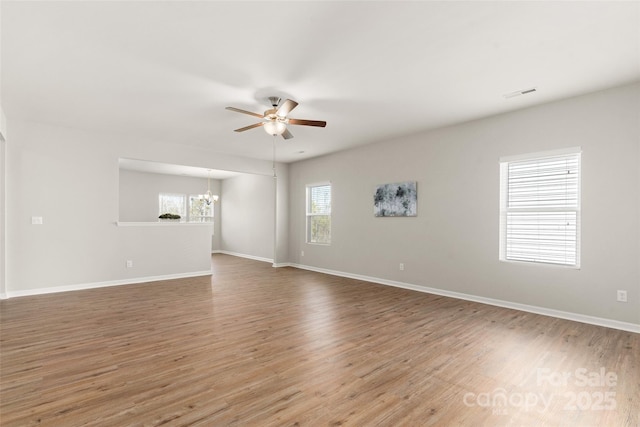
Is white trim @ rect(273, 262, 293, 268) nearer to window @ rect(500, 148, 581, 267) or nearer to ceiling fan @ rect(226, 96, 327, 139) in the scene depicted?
ceiling fan @ rect(226, 96, 327, 139)

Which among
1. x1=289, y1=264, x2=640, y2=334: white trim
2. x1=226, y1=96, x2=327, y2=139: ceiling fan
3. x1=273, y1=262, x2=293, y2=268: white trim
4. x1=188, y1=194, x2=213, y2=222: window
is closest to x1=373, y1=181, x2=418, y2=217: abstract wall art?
x1=289, y1=264, x2=640, y2=334: white trim

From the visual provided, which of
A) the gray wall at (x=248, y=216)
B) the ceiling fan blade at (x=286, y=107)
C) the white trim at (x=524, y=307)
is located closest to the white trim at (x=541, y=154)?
the white trim at (x=524, y=307)

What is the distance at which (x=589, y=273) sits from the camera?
141 inches

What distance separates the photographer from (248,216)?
9750mm

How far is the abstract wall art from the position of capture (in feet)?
Result: 17.7

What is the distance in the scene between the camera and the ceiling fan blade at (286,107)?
3.32 m

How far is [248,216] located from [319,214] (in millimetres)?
3276

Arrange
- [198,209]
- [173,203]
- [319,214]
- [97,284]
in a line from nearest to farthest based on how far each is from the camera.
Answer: [97,284], [319,214], [173,203], [198,209]

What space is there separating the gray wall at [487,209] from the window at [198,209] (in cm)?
537

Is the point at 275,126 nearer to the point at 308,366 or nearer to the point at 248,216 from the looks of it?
the point at 308,366

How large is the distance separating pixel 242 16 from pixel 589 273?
14.9ft

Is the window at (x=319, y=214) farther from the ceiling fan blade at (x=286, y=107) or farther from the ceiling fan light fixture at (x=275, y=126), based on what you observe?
the ceiling fan blade at (x=286, y=107)

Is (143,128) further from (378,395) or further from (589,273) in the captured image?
(589,273)

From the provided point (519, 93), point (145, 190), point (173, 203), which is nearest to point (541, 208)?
point (519, 93)
